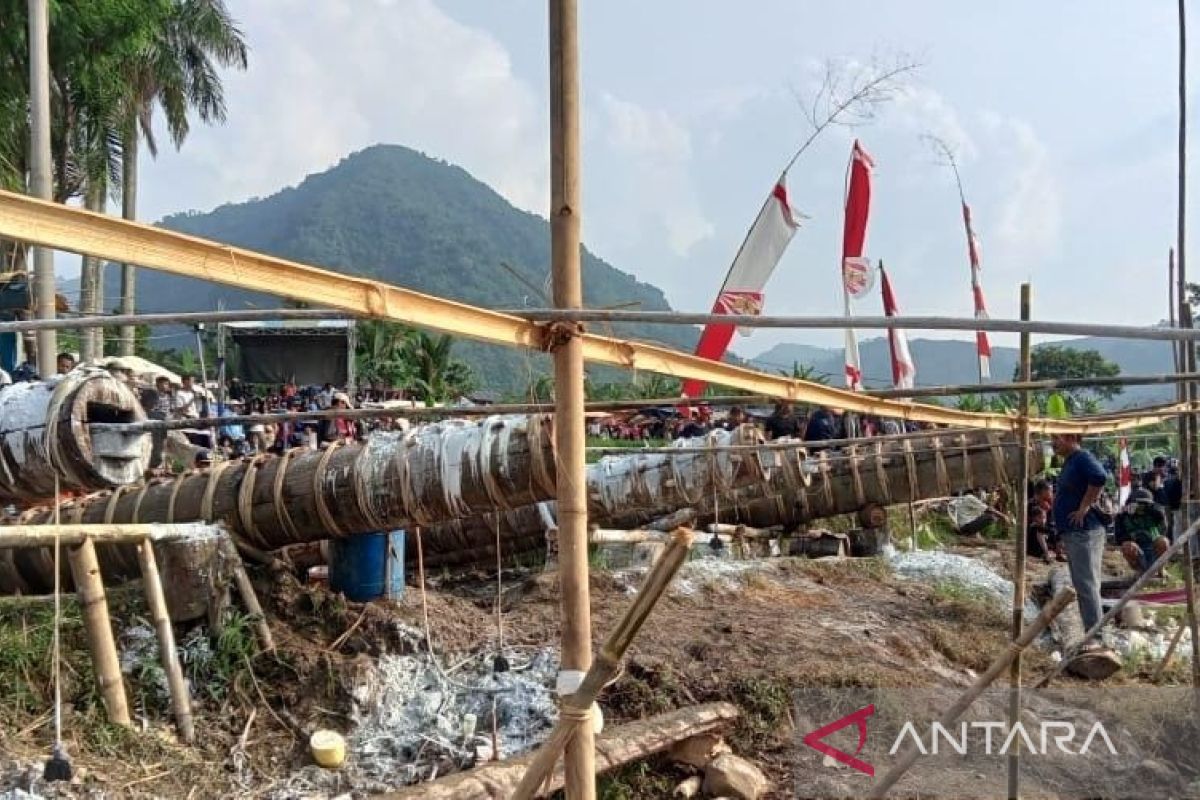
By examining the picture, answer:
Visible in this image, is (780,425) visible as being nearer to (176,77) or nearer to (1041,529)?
(1041,529)

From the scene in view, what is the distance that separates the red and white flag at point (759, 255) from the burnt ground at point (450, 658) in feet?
8.01

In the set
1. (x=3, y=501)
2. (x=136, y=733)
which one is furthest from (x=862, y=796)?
(x=3, y=501)

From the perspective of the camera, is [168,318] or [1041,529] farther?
[1041,529]

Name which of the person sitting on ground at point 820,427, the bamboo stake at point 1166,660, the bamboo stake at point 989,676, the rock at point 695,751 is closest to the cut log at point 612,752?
the rock at point 695,751

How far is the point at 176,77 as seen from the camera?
62.7 ft

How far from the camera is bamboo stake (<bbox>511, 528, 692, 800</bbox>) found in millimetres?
1912

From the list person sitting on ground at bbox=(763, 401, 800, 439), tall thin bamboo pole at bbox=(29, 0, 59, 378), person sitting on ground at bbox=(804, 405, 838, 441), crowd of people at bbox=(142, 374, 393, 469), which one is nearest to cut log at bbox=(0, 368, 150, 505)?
crowd of people at bbox=(142, 374, 393, 469)

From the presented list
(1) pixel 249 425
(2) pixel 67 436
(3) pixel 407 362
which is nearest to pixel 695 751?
(2) pixel 67 436

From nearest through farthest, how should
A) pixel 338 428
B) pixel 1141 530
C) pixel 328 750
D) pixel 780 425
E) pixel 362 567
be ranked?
pixel 328 750
pixel 362 567
pixel 1141 530
pixel 780 425
pixel 338 428

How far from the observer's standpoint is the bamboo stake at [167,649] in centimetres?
438

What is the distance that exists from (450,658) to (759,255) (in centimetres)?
474

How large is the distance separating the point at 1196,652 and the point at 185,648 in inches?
211

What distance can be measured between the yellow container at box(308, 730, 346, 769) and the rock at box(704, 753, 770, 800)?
1744 mm

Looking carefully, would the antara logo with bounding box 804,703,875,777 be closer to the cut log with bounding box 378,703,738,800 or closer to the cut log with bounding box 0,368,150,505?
the cut log with bounding box 378,703,738,800
